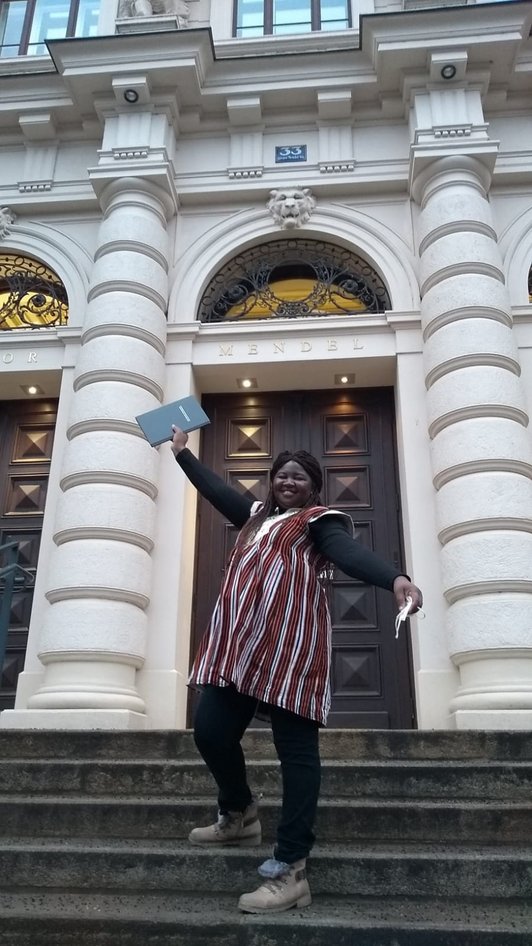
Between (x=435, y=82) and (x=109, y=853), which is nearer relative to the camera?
(x=109, y=853)

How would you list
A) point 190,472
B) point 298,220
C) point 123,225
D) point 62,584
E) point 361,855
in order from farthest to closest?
point 298,220 < point 123,225 < point 62,584 < point 190,472 < point 361,855

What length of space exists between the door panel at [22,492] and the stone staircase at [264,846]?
122 inches

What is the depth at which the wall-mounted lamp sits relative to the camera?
8.42 metres

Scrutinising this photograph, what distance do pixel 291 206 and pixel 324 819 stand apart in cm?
712

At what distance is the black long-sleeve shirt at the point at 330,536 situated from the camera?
2.77m

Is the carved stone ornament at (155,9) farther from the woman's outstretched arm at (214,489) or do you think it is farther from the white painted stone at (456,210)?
the woman's outstretched arm at (214,489)

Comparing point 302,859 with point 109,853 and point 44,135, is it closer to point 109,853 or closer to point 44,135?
point 109,853

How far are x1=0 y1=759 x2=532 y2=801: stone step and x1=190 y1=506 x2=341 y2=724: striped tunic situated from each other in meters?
1.37

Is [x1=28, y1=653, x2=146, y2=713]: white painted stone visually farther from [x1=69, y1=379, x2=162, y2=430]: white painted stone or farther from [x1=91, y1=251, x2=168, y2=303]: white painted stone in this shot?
[x1=91, y1=251, x2=168, y2=303]: white painted stone

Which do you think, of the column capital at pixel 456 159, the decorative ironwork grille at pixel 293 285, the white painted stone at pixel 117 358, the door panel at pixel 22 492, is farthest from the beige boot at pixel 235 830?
the column capital at pixel 456 159

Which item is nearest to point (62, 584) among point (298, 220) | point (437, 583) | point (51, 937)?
point (437, 583)

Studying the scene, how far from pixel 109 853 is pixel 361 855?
1187 millimetres

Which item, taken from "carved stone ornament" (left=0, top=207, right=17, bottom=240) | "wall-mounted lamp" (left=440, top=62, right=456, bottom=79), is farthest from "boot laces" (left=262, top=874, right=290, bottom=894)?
"wall-mounted lamp" (left=440, top=62, right=456, bottom=79)

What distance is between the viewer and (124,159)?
8.63m
